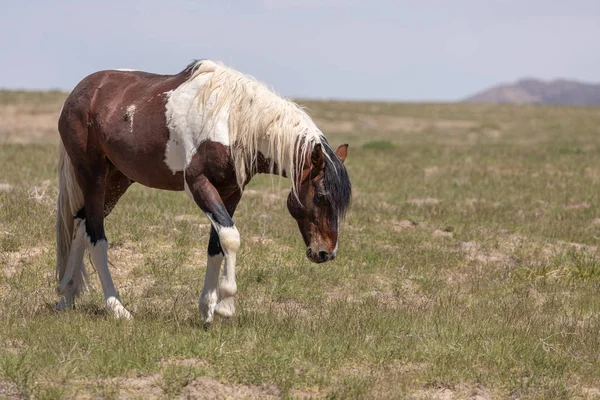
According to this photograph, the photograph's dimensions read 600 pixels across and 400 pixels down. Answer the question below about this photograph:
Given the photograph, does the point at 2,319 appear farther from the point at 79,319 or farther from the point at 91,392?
the point at 91,392

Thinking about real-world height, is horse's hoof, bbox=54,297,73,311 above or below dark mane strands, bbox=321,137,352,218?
below

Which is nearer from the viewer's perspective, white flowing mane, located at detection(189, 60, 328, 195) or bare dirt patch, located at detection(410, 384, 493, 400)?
bare dirt patch, located at detection(410, 384, 493, 400)

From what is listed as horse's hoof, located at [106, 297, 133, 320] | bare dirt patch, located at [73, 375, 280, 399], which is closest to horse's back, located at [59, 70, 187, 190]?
horse's hoof, located at [106, 297, 133, 320]

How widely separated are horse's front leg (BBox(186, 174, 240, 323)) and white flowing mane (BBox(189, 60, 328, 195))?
0.29m

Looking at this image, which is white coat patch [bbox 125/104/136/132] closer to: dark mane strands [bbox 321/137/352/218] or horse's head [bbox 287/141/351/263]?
horse's head [bbox 287/141/351/263]

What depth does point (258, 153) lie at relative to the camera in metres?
7.13

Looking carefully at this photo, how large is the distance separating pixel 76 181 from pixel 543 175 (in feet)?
43.0

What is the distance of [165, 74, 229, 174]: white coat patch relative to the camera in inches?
277

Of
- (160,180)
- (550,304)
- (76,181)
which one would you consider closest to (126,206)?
(76,181)

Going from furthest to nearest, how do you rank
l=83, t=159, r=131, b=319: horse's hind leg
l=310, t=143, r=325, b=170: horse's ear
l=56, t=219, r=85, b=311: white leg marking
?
l=56, t=219, r=85, b=311: white leg marking → l=83, t=159, r=131, b=319: horse's hind leg → l=310, t=143, r=325, b=170: horse's ear

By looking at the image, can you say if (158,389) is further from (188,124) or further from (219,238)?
(188,124)

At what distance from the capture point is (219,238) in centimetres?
687

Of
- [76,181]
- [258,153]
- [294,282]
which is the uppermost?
[258,153]

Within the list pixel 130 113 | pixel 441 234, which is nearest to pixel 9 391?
Result: pixel 130 113
